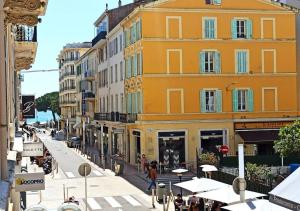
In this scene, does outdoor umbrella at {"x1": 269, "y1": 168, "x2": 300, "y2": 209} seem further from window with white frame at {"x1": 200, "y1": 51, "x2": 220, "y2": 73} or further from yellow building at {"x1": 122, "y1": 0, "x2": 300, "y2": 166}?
window with white frame at {"x1": 200, "y1": 51, "x2": 220, "y2": 73}

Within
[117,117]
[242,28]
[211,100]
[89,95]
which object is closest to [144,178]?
[211,100]

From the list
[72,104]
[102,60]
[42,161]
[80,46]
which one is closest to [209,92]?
[42,161]

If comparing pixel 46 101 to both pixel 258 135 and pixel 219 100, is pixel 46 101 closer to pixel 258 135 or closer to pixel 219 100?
pixel 219 100

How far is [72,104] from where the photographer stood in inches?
3622

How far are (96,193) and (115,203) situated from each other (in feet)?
11.8

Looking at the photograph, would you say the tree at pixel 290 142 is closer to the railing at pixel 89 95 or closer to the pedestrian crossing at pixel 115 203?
the pedestrian crossing at pixel 115 203

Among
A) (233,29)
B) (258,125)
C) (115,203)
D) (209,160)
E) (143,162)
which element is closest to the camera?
(115,203)

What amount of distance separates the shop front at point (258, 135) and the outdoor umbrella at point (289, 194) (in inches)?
1158

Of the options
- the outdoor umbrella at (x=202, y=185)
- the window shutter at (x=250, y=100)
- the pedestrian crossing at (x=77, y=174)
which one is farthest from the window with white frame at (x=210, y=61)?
the outdoor umbrella at (x=202, y=185)

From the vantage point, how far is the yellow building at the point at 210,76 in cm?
3872

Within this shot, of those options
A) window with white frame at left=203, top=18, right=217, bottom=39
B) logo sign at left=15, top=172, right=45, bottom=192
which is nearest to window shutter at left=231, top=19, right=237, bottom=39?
window with white frame at left=203, top=18, right=217, bottom=39

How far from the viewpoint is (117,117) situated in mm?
47250

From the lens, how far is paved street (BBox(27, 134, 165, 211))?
25.4m

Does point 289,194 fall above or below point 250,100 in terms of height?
below
